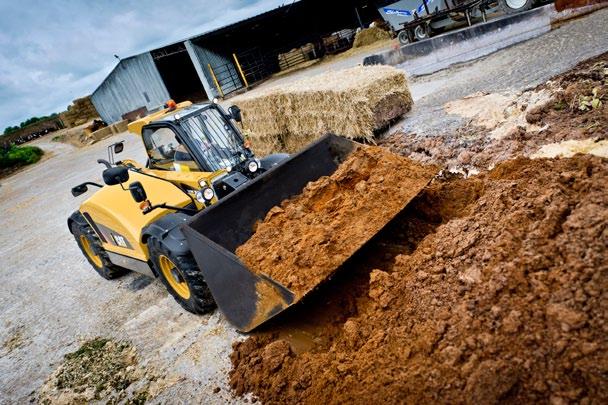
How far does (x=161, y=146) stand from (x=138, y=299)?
6.71 ft

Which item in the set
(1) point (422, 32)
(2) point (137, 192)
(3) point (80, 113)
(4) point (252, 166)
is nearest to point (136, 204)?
(2) point (137, 192)

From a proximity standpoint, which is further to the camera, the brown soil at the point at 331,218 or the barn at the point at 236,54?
the barn at the point at 236,54

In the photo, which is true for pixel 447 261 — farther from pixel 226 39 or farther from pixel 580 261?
pixel 226 39

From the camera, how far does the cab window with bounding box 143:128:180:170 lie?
4.69 metres

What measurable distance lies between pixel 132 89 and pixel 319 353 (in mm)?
28748

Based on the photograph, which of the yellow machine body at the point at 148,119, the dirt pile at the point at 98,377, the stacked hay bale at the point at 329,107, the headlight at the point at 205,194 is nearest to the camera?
the dirt pile at the point at 98,377

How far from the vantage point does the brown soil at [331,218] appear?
10.3ft

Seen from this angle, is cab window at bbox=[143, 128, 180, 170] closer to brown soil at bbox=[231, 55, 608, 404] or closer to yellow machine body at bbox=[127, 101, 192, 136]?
yellow machine body at bbox=[127, 101, 192, 136]

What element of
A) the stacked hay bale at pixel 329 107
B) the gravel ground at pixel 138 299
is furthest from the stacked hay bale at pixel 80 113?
the stacked hay bale at pixel 329 107

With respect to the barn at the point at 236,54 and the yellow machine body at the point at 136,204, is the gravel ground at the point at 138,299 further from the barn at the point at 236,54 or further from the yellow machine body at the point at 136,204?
the barn at the point at 236,54

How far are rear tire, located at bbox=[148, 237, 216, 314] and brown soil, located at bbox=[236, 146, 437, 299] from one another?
64 cm

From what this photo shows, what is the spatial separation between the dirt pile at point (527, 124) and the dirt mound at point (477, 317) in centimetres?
113

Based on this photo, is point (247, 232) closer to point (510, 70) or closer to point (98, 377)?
point (98, 377)

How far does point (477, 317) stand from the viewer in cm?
231
